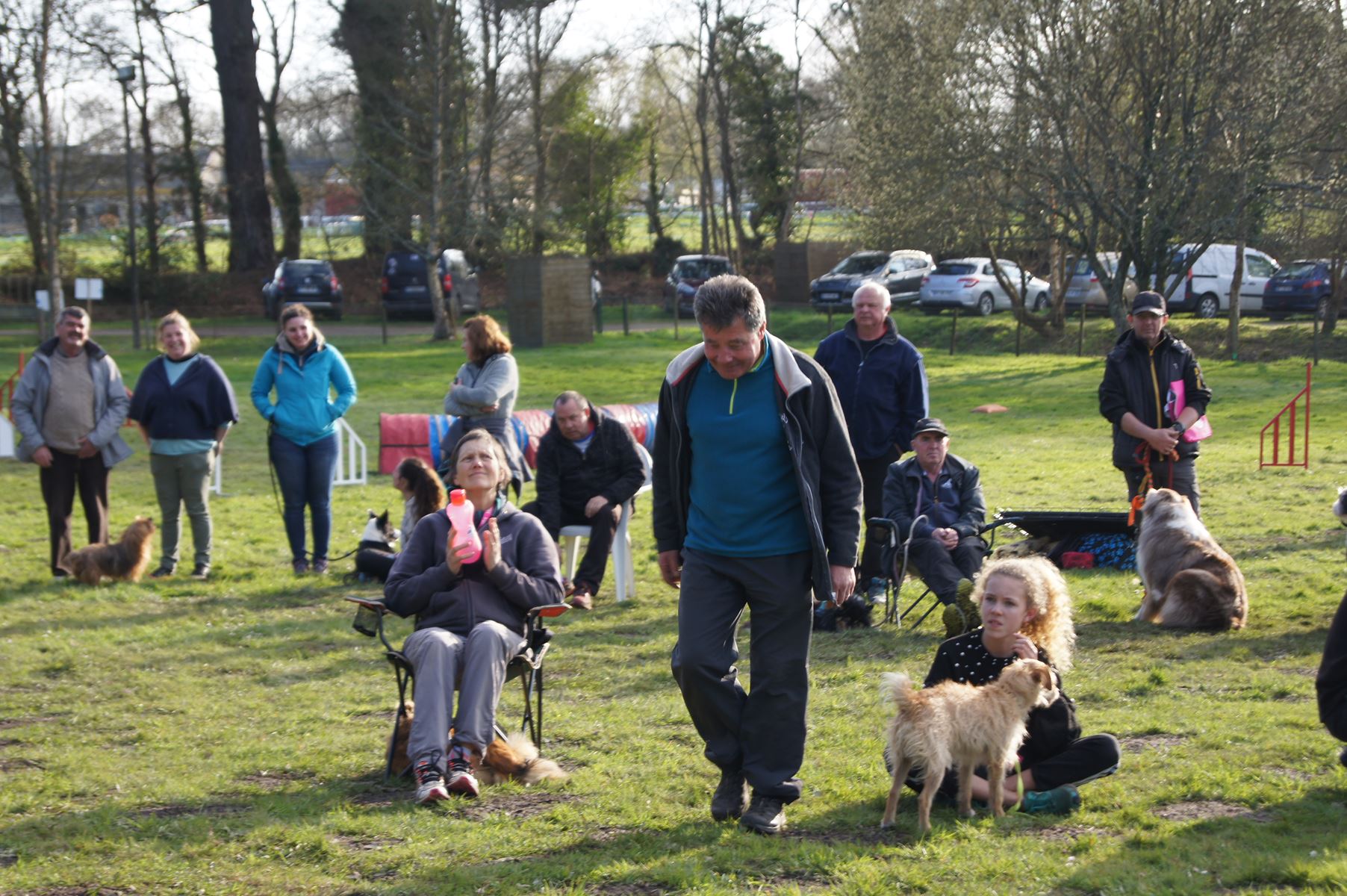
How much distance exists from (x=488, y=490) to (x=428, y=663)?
2.68 ft

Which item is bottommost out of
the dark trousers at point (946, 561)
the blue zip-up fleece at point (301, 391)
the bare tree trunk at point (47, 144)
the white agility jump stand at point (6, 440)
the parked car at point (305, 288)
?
the dark trousers at point (946, 561)

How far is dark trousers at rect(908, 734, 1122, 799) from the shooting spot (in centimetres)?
458

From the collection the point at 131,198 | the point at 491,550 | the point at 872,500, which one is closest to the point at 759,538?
the point at 491,550

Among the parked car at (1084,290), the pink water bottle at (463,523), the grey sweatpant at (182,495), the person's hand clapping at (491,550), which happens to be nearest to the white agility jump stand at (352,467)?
the grey sweatpant at (182,495)

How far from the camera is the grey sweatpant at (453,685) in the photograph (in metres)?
4.82

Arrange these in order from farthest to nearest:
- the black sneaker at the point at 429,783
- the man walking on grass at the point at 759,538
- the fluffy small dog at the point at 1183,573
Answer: the fluffy small dog at the point at 1183,573, the black sneaker at the point at 429,783, the man walking on grass at the point at 759,538

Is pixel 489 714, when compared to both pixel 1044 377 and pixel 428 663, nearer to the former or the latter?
pixel 428 663

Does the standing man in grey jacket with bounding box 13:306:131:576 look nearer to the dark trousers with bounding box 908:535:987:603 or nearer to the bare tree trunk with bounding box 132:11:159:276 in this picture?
the dark trousers with bounding box 908:535:987:603

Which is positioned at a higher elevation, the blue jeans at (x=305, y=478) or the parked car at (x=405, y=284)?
the parked car at (x=405, y=284)

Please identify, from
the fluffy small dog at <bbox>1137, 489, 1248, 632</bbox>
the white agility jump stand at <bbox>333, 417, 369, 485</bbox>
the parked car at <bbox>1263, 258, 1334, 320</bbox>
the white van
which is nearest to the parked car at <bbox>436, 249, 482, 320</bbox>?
the white van

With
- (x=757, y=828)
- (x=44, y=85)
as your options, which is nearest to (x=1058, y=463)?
(x=757, y=828)

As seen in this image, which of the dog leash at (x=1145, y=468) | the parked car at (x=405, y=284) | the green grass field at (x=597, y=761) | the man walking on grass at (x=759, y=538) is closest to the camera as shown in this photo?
the green grass field at (x=597, y=761)

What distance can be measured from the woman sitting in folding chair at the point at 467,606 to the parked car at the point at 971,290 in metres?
26.0

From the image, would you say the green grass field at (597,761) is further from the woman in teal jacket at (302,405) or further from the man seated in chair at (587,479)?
the woman in teal jacket at (302,405)
